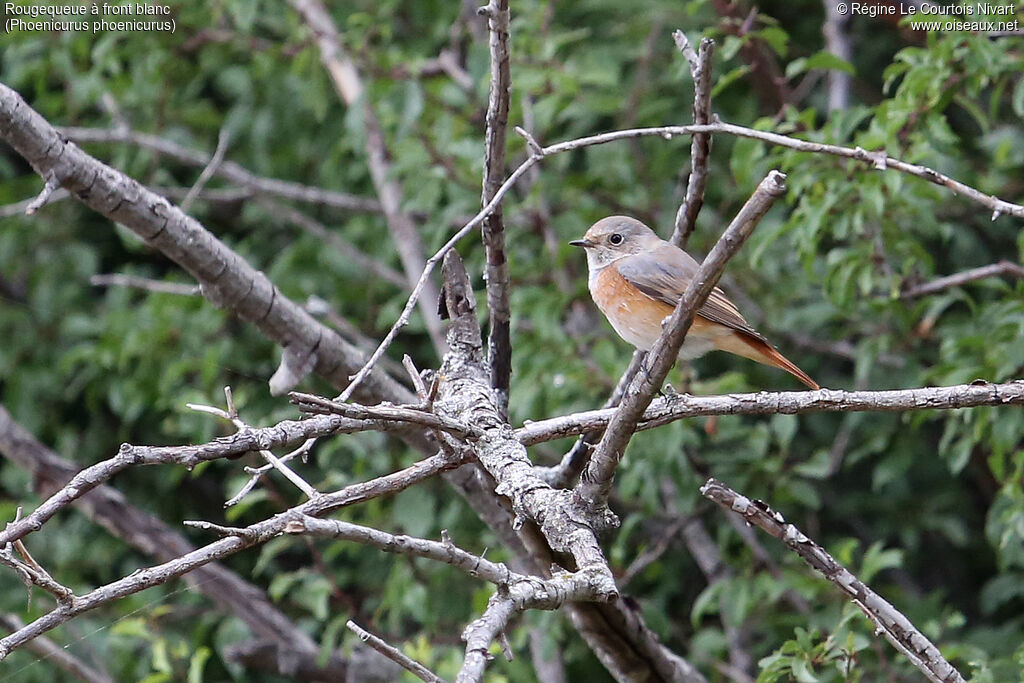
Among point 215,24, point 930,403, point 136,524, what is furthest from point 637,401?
point 215,24

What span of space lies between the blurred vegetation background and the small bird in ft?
1.15

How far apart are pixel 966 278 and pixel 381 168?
297 centimetres

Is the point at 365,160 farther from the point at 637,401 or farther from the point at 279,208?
the point at 637,401

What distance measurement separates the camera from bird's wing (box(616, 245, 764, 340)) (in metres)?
3.81

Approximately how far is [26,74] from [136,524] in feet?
7.76

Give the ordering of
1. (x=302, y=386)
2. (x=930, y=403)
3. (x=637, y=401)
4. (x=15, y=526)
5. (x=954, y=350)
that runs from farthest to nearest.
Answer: (x=302, y=386) < (x=954, y=350) < (x=930, y=403) < (x=637, y=401) < (x=15, y=526)

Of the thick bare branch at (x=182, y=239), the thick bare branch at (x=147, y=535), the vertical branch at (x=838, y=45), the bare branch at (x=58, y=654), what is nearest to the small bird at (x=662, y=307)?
the thick bare branch at (x=182, y=239)

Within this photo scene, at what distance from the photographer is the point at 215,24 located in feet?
18.8

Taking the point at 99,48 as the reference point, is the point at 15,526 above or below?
below

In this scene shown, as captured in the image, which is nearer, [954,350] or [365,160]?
[954,350]

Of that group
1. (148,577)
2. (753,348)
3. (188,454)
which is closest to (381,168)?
(753,348)

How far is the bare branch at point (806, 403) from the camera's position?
8.59 feet

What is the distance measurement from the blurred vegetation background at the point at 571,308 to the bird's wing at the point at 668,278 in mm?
388

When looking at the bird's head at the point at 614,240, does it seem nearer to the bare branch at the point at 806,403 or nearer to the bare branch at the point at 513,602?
the bare branch at the point at 806,403
